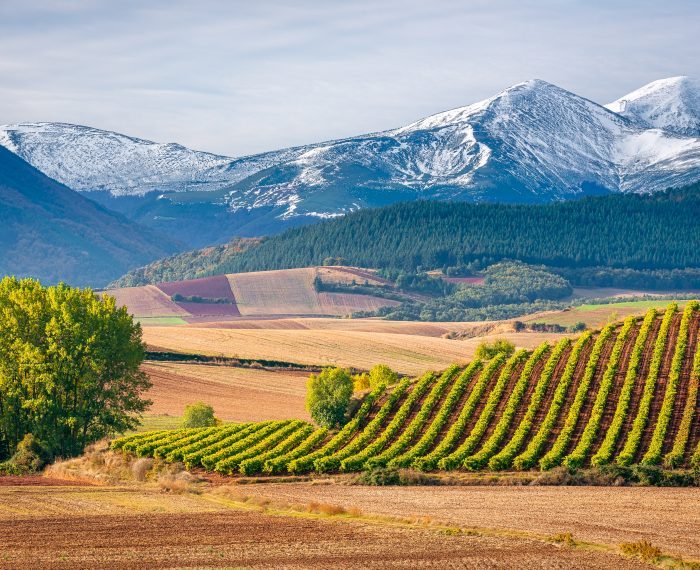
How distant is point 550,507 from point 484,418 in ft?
68.0

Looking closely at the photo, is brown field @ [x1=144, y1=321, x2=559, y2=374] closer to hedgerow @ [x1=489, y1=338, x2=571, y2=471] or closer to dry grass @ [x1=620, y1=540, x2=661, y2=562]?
hedgerow @ [x1=489, y1=338, x2=571, y2=471]

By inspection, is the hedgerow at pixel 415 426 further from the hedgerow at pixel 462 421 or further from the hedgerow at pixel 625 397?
the hedgerow at pixel 625 397

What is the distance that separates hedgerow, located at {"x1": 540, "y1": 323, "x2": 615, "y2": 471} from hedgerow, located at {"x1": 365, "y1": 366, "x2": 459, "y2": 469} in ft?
29.3

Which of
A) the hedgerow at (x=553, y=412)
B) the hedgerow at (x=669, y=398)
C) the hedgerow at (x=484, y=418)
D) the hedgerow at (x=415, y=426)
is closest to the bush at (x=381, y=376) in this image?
the hedgerow at (x=415, y=426)

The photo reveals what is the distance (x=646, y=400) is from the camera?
7594cm

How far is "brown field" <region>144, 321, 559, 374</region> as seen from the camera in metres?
144

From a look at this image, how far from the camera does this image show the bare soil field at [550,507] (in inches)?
1977

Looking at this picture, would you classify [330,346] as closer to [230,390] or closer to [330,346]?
[330,346]

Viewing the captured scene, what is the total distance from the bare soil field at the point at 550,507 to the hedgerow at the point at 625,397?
5.50 meters

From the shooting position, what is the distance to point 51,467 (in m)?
79.3

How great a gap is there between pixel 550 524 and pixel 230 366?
8532 centimetres

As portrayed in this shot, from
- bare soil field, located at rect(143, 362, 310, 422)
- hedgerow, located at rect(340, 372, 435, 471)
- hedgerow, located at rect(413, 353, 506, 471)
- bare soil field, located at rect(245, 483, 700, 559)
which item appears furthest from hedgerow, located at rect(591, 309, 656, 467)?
bare soil field, located at rect(143, 362, 310, 422)

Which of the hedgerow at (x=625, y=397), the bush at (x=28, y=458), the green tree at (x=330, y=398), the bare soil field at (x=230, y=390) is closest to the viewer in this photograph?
the hedgerow at (x=625, y=397)

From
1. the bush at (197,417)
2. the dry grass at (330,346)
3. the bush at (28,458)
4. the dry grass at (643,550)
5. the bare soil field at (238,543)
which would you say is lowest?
the bush at (28,458)
